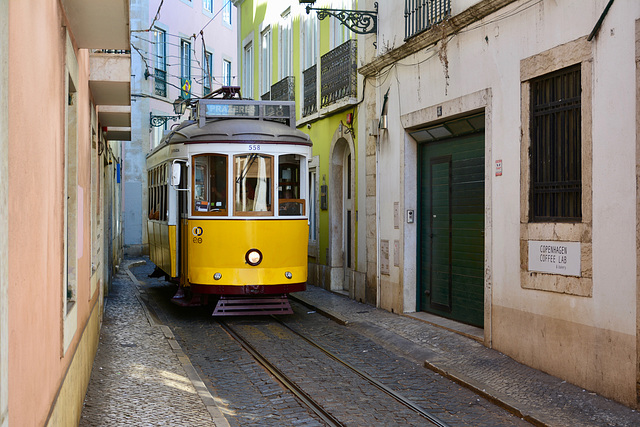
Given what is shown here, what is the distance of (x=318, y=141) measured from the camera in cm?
1714

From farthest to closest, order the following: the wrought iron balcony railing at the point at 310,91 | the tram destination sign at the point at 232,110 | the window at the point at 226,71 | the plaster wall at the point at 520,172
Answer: the window at the point at 226,71 → the wrought iron balcony railing at the point at 310,91 → the tram destination sign at the point at 232,110 → the plaster wall at the point at 520,172

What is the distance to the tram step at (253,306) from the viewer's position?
440 inches

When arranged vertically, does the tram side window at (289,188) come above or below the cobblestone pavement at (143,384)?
above

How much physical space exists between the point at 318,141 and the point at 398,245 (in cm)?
563

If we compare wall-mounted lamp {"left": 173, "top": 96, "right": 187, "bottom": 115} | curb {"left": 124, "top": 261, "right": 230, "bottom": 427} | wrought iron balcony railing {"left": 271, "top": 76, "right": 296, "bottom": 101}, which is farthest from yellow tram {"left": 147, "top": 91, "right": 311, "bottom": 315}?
wrought iron balcony railing {"left": 271, "top": 76, "right": 296, "bottom": 101}

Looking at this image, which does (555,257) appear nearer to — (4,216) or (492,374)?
(492,374)

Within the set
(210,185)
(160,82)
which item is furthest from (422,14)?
(160,82)

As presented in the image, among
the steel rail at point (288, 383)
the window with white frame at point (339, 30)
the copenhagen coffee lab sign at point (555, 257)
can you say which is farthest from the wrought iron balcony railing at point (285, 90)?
the copenhagen coffee lab sign at point (555, 257)

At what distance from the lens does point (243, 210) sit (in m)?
11.1

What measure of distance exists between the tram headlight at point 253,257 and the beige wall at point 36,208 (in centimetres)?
556

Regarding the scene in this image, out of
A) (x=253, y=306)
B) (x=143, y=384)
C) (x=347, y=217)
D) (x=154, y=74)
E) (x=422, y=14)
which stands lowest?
(x=143, y=384)

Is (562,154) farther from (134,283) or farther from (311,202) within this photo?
(134,283)

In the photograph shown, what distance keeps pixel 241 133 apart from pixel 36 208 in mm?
7627

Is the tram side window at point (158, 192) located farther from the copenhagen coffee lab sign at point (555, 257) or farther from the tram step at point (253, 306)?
the copenhagen coffee lab sign at point (555, 257)
